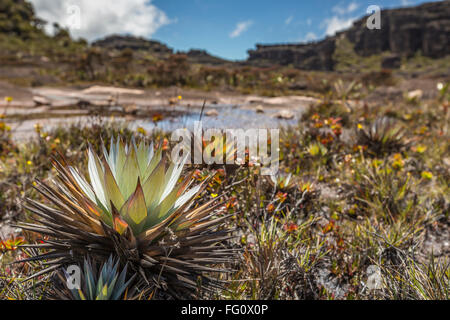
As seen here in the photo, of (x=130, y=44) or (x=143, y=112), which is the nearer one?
(x=143, y=112)

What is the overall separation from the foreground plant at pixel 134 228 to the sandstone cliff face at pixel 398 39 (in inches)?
2739

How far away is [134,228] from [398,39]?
9312cm

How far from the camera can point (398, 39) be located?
72250 millimetres

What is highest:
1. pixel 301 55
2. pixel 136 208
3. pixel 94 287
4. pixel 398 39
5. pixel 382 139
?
pixel 398 39

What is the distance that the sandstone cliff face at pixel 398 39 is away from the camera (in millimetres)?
64188

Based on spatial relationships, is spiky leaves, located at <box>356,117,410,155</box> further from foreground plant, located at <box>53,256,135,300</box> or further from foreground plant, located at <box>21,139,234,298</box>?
foreground plant, located at <box>53,256,135,300</box>

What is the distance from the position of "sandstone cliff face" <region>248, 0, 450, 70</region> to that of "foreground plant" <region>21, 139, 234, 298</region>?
6958 centimetres

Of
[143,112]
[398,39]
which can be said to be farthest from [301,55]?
[143,112]

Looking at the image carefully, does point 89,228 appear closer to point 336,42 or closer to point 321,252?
point 321,252

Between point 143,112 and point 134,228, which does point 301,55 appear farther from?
point 134,228

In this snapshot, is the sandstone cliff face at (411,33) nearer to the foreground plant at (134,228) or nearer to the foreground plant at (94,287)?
the foreground plant at (134,228)

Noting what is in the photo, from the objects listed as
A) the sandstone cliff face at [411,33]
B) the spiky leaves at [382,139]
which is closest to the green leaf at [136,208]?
the spiky leaves at [382,139]

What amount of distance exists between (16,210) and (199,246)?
8.22ft

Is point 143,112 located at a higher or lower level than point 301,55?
lower
